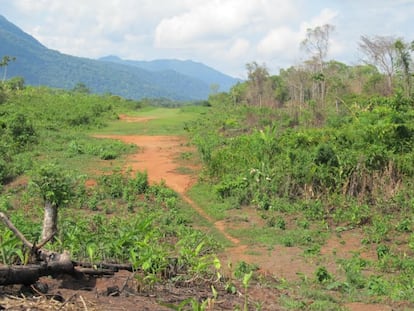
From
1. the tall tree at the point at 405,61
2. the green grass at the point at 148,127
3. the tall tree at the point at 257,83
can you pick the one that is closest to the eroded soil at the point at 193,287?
the green grass at the point at 148,127

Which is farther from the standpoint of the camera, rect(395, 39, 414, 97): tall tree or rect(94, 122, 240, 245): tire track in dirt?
rect(395, 39, 414, 97): tall tree

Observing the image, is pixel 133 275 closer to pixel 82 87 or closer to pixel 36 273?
pixel 36 273

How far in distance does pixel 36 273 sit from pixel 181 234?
14.2 ft

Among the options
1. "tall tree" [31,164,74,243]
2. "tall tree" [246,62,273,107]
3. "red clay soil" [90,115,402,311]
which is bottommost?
"red clay soil" [90,115,402,311]

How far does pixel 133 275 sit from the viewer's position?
464 centimetres

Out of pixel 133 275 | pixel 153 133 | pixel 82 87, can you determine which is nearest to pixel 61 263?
pixel 133 275

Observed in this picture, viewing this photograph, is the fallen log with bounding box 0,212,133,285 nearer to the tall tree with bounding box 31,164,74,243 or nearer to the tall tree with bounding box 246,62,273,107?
the tall tree with bounding box 31,164,74,243

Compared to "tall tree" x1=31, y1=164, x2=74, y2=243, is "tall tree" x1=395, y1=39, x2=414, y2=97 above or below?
above

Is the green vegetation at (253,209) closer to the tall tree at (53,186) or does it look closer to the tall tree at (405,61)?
the tall tree at (53,186)

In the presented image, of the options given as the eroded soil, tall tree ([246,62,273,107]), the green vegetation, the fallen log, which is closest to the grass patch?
the green vegetation

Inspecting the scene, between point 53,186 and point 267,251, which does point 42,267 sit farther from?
point 267,251

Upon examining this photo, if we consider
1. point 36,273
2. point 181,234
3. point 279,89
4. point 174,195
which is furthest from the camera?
point 279,89

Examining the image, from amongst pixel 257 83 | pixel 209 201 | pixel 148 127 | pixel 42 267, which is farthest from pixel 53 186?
pixel 257 83

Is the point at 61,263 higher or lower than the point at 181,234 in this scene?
higher
